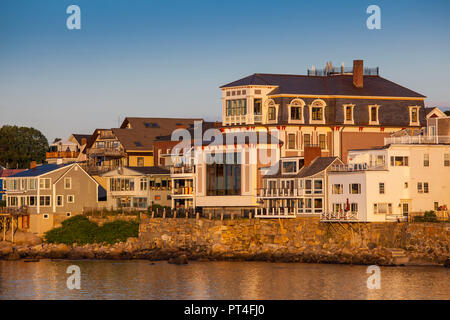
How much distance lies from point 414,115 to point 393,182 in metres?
20.1

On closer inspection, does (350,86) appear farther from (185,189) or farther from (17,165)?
(17,165)

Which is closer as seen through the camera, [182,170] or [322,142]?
[322,142]

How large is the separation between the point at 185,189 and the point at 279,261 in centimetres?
1714

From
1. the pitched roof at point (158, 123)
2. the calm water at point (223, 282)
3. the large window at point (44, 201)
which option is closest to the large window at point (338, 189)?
the calm water at point (223, 282)

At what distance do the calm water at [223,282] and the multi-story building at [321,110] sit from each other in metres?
18.3

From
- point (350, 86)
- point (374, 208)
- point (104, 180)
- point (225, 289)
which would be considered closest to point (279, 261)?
point (374, 208)

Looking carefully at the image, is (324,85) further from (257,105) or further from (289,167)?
(289,167)

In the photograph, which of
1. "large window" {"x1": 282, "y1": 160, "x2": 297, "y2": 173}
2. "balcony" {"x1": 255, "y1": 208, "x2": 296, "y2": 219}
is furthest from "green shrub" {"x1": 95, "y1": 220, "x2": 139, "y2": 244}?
"large window" {"x1": 282, "y1": 160, "x2": 297, "y2": 173}

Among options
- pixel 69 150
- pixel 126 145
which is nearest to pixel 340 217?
pixel 126 145

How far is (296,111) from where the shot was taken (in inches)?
4368

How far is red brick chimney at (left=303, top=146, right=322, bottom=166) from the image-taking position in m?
102

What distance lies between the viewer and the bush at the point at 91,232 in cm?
10950

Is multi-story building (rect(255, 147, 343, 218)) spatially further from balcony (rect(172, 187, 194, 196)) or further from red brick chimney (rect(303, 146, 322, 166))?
balcony (rect(172, 187, 194, 196))

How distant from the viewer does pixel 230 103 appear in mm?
112688
